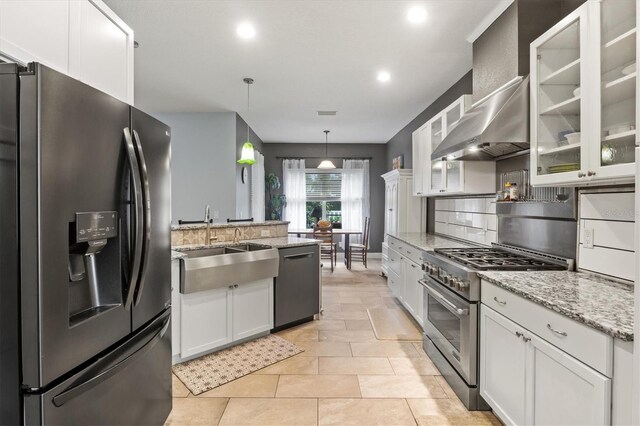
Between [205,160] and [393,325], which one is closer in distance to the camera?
[393,325]

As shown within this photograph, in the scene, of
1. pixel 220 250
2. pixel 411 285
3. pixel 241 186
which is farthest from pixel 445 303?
pixel 241 186

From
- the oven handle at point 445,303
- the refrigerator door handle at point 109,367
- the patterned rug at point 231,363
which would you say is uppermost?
the refrigerator door handle at point 109,367

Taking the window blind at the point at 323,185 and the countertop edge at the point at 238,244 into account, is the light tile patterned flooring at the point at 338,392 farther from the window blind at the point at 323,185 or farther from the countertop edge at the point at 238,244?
the window blind at the point at 323,185

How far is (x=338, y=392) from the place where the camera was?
2.31m

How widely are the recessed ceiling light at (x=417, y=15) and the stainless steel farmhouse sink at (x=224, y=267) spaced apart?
2.30 metres

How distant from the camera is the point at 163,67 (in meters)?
3.65

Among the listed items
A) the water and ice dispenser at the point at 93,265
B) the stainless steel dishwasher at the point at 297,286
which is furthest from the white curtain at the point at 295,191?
the water and ice dispenser at the point at 93,265

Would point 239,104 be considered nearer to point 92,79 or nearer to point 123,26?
point 123,26

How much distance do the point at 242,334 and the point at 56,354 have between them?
211cm

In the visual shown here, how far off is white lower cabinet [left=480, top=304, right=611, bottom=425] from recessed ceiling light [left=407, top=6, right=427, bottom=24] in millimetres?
2171

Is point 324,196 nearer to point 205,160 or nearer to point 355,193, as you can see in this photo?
point 355,193

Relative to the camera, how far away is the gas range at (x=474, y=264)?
2111 millimetres

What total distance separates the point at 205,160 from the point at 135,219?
14.3 feet

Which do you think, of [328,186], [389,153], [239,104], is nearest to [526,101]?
[239,104]
